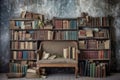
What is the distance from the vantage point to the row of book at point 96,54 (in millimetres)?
9266

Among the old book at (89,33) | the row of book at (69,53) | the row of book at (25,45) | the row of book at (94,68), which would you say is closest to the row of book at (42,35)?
the row of book at (25,45)

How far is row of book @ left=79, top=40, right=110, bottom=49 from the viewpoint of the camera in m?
9.23

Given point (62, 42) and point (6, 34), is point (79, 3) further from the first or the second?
point (6, 34)

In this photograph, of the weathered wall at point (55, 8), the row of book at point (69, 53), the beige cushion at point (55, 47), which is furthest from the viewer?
the weathered wall at point (55, 8)

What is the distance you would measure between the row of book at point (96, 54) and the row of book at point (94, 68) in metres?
0.31

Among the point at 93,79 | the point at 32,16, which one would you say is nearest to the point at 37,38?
the point at 32,16

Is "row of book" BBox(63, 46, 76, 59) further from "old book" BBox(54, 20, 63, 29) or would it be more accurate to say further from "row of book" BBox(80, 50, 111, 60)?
"old book" BBox(54, 20, 63, 29)

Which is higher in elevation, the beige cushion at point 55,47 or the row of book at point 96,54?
the beige cushion at point 55,47

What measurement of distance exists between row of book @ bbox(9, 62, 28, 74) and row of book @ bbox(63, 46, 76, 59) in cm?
132

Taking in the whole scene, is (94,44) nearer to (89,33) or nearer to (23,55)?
(89,33)

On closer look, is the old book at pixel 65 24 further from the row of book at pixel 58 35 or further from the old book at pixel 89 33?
the old book at pixel 89 33

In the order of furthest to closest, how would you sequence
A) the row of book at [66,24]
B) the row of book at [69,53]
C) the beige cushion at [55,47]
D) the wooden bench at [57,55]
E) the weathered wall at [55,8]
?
the weathered wall at [55,8] < the beige cushion at [55,47] < the row of book at [66,24] < the row of book at [69,53] < the wooden bench at [57,55]

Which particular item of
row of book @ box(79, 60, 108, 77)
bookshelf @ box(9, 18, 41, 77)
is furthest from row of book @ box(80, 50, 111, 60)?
bookshelf @ box(9, 18, 41, 77)

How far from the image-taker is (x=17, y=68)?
917cm
